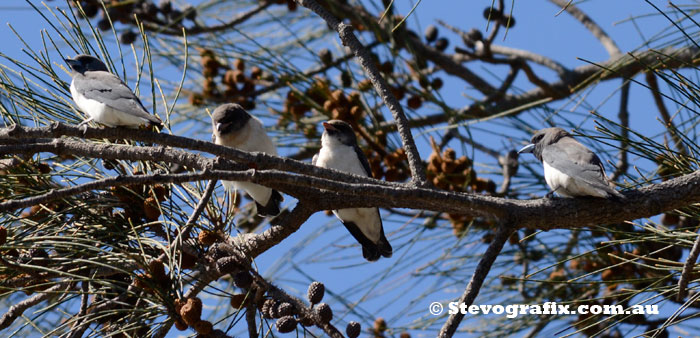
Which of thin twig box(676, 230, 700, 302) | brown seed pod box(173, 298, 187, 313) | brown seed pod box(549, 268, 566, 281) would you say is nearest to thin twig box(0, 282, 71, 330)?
brown seed pod box(173, 298, 187, 313)

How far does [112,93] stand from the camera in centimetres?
237

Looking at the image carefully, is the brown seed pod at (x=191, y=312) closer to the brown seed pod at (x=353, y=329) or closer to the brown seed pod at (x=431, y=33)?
the brown seed pod at (x=353, y=329)

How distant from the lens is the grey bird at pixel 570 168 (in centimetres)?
192

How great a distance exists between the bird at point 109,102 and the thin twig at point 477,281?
1.04 m

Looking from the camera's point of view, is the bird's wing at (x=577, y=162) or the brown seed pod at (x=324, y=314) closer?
the brown seed pod at (x=324, y=314)

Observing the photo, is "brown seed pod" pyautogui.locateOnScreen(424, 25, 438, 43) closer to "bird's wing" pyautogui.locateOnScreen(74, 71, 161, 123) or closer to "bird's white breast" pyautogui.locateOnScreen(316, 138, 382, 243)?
"bird's white breast" pyautogui.locateOnScreen(316, 138, 382, 243)

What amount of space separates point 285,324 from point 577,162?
94 centimetres

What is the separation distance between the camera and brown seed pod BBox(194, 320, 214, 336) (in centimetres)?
168

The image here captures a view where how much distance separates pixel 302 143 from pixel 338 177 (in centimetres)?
201

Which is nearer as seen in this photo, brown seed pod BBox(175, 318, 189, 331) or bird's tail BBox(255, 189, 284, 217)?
brown seed pod BBox(175, 318, 189, 331)

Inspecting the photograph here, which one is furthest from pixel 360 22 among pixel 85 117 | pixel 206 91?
pixel 85 117

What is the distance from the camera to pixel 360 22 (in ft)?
11.5

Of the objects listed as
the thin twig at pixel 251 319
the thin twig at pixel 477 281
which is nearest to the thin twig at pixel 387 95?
the thin twig at pixel 477 281

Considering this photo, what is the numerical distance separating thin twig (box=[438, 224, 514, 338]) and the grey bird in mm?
310
